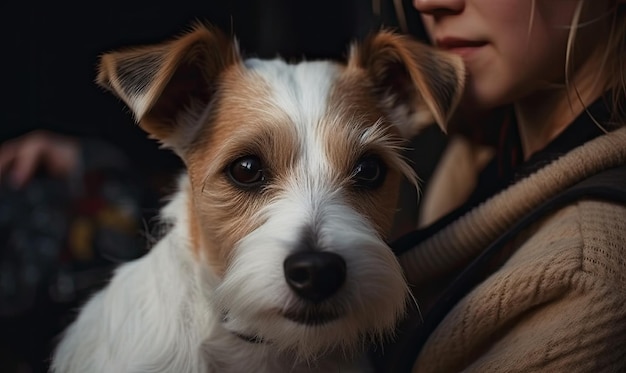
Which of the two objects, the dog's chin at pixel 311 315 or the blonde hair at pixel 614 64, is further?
the blonde hair at pixel 614 64

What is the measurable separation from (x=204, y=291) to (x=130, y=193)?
116 cm

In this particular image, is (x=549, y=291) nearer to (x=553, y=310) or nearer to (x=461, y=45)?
(x=553, y=310)

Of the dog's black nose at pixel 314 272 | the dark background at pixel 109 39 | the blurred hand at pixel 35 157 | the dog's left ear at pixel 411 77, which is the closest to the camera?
the dog's black nose at pixel 314 272

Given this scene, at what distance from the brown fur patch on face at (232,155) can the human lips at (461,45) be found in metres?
0.54

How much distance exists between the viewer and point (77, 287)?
8.14 feet

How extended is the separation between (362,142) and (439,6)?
469 millimetres

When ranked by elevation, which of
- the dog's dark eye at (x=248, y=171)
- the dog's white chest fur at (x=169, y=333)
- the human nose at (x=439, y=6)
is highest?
the human nose at (x=439, y=6)

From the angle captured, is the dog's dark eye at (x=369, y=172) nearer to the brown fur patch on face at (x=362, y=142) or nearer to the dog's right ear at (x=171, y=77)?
the brown fur patch on face at (x=362, y=142)

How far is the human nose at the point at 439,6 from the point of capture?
1844 mm

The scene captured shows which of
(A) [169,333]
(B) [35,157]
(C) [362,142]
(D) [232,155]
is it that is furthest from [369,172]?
(B) [35,157]

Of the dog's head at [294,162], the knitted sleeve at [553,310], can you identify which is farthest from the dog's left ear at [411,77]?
the knitted sleeve at [553,310]

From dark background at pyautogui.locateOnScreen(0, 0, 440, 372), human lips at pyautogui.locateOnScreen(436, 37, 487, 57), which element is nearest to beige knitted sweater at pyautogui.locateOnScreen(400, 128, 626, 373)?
human lips at pyautogui.locateOnScreen(436, 37, 487, 57)

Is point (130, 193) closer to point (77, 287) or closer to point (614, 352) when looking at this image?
point (77, 287)

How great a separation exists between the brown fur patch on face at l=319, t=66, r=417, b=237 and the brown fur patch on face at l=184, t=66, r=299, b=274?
0.10 m
